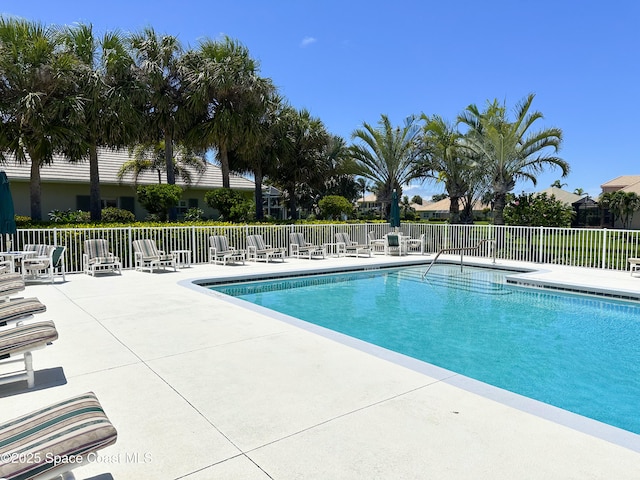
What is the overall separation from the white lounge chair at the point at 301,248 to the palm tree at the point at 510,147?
7576 millimetres

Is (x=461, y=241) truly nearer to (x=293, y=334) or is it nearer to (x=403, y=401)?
(x=293, y=334)

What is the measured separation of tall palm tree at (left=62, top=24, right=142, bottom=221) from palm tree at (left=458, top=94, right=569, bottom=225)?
1351 centimetres

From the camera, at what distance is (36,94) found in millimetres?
13719

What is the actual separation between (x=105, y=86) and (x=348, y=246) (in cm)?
1084

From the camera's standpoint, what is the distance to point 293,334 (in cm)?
579

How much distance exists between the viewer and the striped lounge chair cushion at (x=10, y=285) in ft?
20.4

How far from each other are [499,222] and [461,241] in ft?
7.07

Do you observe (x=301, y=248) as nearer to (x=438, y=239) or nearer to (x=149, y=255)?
(x=149, y=255)

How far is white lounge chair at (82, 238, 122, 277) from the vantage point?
11.5 metres

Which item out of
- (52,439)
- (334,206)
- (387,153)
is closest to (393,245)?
(334,206)

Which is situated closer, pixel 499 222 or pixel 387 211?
pixel 499 222

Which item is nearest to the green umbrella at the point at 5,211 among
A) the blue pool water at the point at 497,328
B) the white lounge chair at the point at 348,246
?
the blue pool water at the point at 497,328

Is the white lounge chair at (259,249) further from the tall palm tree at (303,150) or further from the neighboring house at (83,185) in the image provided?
the neighboring house at (83,185)

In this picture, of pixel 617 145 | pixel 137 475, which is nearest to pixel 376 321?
pixel 137 475
